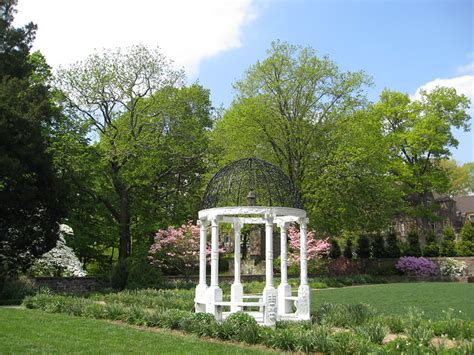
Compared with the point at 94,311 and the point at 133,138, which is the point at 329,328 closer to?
the point at 94,311

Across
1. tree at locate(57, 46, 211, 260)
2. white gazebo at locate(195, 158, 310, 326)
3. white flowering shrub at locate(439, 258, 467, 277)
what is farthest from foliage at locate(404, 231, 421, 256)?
white gazebo at locate(195, 158, 310, 326)

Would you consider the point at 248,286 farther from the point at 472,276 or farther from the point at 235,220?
the point at 472,276

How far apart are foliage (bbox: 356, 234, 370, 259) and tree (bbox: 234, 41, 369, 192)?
972cm

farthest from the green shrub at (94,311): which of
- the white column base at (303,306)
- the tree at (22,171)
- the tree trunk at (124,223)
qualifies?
the tree trunk at (124,223)

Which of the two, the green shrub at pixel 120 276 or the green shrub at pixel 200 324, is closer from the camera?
the green shrub at pixel 200 324

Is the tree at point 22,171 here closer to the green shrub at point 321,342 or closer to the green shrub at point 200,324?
the green shrub at point 200,324

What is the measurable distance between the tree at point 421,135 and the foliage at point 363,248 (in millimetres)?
5292

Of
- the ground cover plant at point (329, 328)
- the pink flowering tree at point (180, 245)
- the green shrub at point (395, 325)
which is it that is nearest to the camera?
the ground cover plant at point (329, 328)

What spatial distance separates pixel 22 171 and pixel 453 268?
1176 inches

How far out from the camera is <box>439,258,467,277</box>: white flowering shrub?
3716cm

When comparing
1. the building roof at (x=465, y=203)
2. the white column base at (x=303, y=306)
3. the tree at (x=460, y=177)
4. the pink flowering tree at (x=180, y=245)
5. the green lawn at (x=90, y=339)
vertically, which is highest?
the tree at (x=460, y=177)

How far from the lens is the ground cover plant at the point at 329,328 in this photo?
8.59 m

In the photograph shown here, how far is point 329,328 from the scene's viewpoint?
34.2 ft

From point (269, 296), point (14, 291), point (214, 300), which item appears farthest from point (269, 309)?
point (14, 291)
